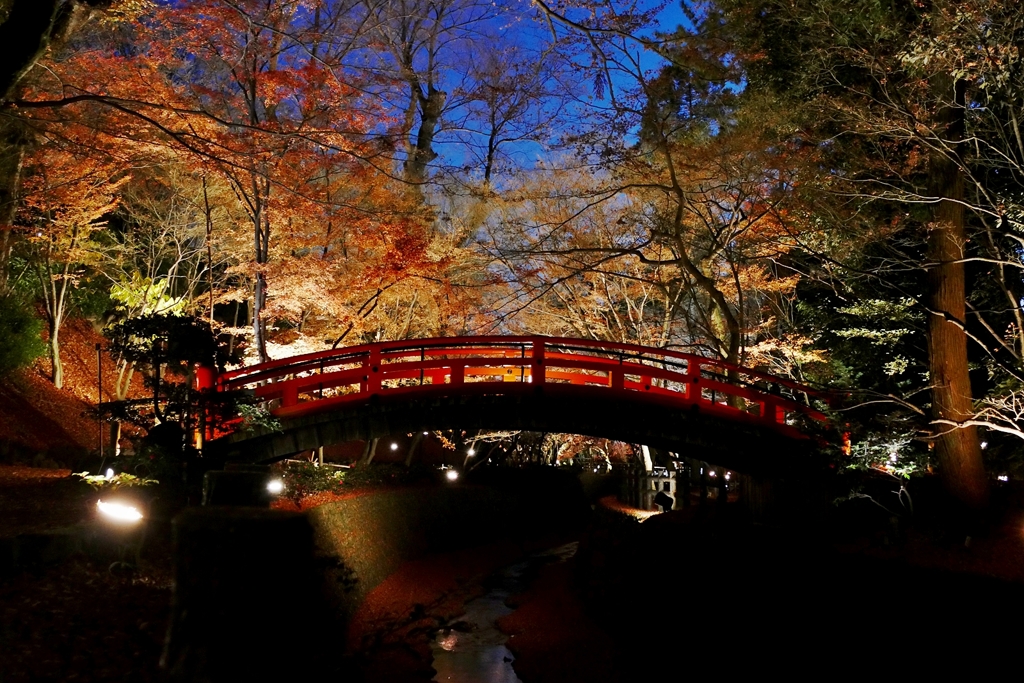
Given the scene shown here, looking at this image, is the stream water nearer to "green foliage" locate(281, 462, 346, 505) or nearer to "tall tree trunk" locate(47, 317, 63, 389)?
"green foliage" locate(281, 462, 346, 505)

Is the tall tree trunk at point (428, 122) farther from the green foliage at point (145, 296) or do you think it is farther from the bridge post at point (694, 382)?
Answer: the bridge post at point (694, 382)

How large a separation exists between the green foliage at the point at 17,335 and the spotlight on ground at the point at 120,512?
11.6m

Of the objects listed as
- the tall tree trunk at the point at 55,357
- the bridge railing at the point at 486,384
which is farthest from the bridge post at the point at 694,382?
the tall tree trunk at the point at 55,357

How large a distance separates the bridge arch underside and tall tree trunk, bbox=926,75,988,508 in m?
2.31

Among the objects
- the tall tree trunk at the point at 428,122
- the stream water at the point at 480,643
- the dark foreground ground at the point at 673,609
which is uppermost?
the tall tree trunk at the point at 428,122

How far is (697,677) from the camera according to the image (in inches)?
403

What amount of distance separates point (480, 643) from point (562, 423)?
4.06 m

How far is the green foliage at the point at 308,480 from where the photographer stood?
13.1 meters

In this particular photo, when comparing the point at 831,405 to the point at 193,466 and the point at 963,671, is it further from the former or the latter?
the point at 193,466

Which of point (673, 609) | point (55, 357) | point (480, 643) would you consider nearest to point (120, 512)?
point (480, 643)

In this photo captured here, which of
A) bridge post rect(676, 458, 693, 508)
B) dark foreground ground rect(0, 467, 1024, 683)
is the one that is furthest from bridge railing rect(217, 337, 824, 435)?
bridge post rect(676, 458, 693, 508)

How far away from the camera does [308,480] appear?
47.1 ft

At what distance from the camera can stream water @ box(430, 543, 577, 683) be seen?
433 inches

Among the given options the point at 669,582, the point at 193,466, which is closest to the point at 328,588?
the point at 193,466
